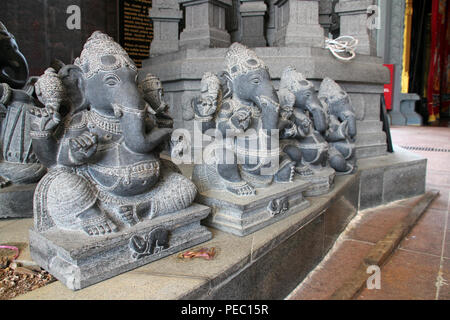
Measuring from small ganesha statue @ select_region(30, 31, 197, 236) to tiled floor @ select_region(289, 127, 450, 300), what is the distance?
102 centimetres

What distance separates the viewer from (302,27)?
3.71m

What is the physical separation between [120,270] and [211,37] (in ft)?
10.1

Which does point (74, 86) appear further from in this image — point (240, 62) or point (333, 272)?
point (333, 272)

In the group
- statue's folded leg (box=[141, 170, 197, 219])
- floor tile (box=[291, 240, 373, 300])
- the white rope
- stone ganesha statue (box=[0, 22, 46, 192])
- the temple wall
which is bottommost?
floor tile (box=[291, 240, 373, 300])

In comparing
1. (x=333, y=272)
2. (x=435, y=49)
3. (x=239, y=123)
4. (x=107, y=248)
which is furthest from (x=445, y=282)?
(x=435, y=49)

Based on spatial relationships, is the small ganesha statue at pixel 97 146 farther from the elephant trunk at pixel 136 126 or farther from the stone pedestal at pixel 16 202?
the stone pedestal at pixel 16 202

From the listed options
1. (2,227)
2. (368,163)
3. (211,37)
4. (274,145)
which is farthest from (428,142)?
(2,227)

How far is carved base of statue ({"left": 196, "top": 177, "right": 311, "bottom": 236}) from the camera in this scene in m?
1.81

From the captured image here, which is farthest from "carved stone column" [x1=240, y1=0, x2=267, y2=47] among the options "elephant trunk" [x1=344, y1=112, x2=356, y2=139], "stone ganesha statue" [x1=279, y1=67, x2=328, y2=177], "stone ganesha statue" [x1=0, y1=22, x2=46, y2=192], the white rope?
"stone ganesha statue" [x1=0, y1=22, x2=46, y2=192]

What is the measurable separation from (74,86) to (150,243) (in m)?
0.73

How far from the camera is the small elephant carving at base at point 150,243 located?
1.44m

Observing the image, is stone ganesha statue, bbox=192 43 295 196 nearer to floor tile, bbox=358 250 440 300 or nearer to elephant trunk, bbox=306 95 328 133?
elephant trunk, bbox=306 95 328 133

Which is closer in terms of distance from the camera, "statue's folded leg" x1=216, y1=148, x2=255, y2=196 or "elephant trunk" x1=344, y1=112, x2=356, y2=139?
"statue's folded leg" x1=216, y1=148, x2=255, y2=196

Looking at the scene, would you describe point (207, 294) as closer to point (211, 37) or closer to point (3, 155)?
point (3, 155)
